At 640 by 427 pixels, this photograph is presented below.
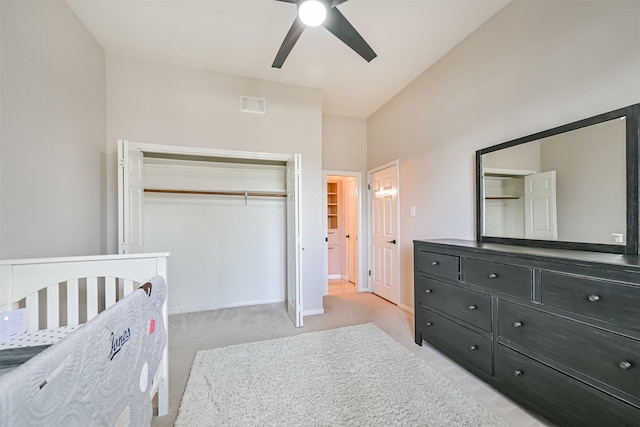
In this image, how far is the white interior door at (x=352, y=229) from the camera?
15.0 ft

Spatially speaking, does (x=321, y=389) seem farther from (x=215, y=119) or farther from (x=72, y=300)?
(x=215, y=119)

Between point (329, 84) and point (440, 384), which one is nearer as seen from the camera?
point (440, 384)

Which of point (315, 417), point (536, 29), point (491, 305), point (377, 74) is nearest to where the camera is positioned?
point (315, 417)

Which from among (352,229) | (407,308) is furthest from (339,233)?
(407,308)

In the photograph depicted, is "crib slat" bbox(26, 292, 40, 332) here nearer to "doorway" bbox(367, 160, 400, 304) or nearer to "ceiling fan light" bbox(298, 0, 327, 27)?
"ceiling fan light" bbox(298, 0, 327, 27)

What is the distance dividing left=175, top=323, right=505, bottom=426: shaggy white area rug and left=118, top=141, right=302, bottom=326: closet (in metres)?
0.82

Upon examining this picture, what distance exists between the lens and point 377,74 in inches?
126

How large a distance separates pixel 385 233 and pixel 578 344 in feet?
8.87

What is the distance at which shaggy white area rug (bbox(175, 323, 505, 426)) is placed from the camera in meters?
1.57

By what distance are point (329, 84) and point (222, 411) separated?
3.63 meters

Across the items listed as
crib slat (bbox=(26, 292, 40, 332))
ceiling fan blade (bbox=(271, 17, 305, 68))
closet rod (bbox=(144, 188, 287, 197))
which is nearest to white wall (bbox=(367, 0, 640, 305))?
ceiling fan blade (bbox=(271, 17, 305, 68))

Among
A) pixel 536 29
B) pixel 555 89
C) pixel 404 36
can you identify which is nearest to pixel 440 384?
pixel 555 89

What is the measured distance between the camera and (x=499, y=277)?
1.76m

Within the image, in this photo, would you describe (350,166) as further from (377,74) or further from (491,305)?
(491,305)
